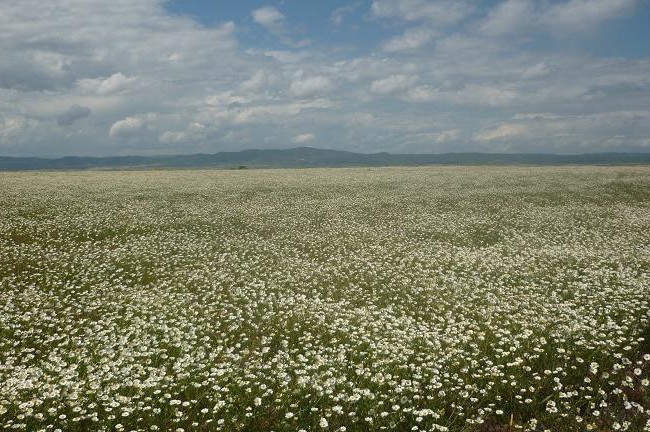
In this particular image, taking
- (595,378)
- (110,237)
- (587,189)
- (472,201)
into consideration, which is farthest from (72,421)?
(587,189)

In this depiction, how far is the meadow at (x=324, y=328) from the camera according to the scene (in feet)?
30.6

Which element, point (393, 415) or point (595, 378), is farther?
point (595, 378)

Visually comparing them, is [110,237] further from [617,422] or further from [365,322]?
[617,422]

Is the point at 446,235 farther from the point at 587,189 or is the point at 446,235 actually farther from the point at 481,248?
the point at 587,189

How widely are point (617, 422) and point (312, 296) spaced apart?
1023 cm

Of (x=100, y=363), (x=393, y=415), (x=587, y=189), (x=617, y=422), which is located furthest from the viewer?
(x=587, y=189)

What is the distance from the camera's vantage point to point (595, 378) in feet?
34.3

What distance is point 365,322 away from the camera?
1431 centimetres

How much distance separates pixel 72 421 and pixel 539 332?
11495mm

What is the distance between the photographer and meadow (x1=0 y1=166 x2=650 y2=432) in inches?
368

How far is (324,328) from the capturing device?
549 inches

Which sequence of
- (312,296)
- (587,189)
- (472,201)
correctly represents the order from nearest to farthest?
(312,296) → (472,201) → (587,189)

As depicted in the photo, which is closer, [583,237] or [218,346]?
[218,346]

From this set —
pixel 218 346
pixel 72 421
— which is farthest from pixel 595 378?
pixel 72 421
